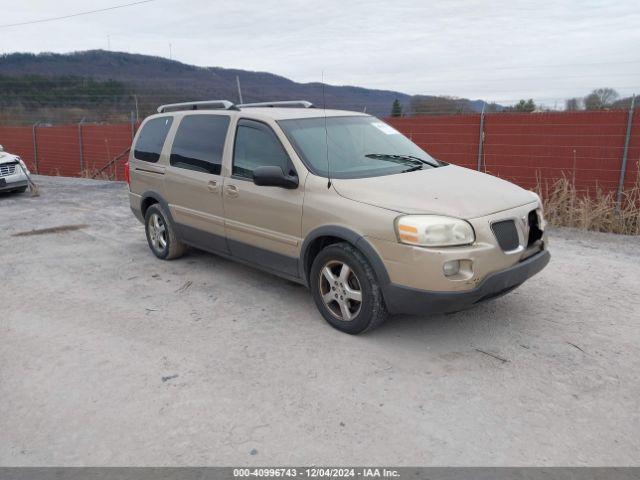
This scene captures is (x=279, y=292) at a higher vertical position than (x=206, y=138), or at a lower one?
lower

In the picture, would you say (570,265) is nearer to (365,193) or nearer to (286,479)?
(365,193)

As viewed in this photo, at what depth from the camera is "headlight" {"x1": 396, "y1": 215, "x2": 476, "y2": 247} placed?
11.9ft

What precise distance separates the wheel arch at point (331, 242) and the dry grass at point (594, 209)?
524 cm

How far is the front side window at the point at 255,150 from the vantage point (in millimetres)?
4633

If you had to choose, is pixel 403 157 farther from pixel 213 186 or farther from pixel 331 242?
pixel 213 186

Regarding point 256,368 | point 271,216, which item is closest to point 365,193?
point 271,216

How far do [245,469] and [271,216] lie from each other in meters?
2.40

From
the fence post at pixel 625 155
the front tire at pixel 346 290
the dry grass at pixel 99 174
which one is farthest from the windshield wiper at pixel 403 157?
the dry grass at pixel 99 174

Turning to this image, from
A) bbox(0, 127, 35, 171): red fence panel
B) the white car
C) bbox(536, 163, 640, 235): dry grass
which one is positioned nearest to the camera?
bbox(536, 163, 640, 235): dry grass

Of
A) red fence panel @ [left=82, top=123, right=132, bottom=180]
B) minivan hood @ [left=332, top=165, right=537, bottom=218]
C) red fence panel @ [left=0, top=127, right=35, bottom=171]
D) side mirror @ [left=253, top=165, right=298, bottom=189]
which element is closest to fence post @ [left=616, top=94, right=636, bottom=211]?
minivan hood @ [left=332, top=165, right=537, bottom=218]

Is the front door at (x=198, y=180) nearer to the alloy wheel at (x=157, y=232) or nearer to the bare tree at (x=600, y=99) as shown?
the alloy wheel at (x=157, y=232)

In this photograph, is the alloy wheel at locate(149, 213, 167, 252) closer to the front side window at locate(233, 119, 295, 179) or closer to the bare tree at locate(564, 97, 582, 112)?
the front side window at locate(233, 119, 295, 179)

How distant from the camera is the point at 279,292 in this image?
524 cm

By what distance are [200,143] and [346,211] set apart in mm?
2191
